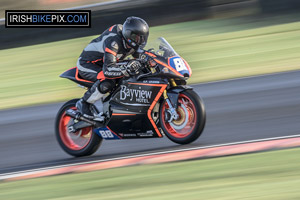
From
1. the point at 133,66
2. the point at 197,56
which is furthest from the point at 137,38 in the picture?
the point at 197,56

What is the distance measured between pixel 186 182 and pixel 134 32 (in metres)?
2.33

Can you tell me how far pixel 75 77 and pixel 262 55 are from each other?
6.68 meters

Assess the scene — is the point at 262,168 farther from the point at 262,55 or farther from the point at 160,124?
the point at 262,55

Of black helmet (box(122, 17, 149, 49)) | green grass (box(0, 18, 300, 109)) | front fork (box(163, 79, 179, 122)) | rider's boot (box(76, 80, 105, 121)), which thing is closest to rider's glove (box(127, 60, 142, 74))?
black helmet (box(122, 17, 149, 49))

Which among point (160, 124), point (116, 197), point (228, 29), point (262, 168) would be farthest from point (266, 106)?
point (228, 29)

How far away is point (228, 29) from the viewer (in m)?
16.2

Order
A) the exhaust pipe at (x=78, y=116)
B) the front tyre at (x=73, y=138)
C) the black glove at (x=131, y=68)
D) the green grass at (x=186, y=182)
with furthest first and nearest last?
the front tyre at (x=73, y=138)
the exhaust pipe at (x=78, y=116)
the black glove at (x=131, y=68)
the green grass at (x=186, y=182)

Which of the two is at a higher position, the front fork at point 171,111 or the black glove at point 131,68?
the black glove at point 131,68

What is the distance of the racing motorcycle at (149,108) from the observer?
23.9ft

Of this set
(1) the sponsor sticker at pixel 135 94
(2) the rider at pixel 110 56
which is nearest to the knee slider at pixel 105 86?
(2) the rider at pixel 110 56

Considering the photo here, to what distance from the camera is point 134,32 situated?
24.5ft

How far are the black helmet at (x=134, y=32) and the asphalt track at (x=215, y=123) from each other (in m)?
1.38

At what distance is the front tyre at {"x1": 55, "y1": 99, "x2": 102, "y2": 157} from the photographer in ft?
26.8

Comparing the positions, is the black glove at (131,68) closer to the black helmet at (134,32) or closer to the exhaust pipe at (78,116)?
the black helmet at (134,32)
